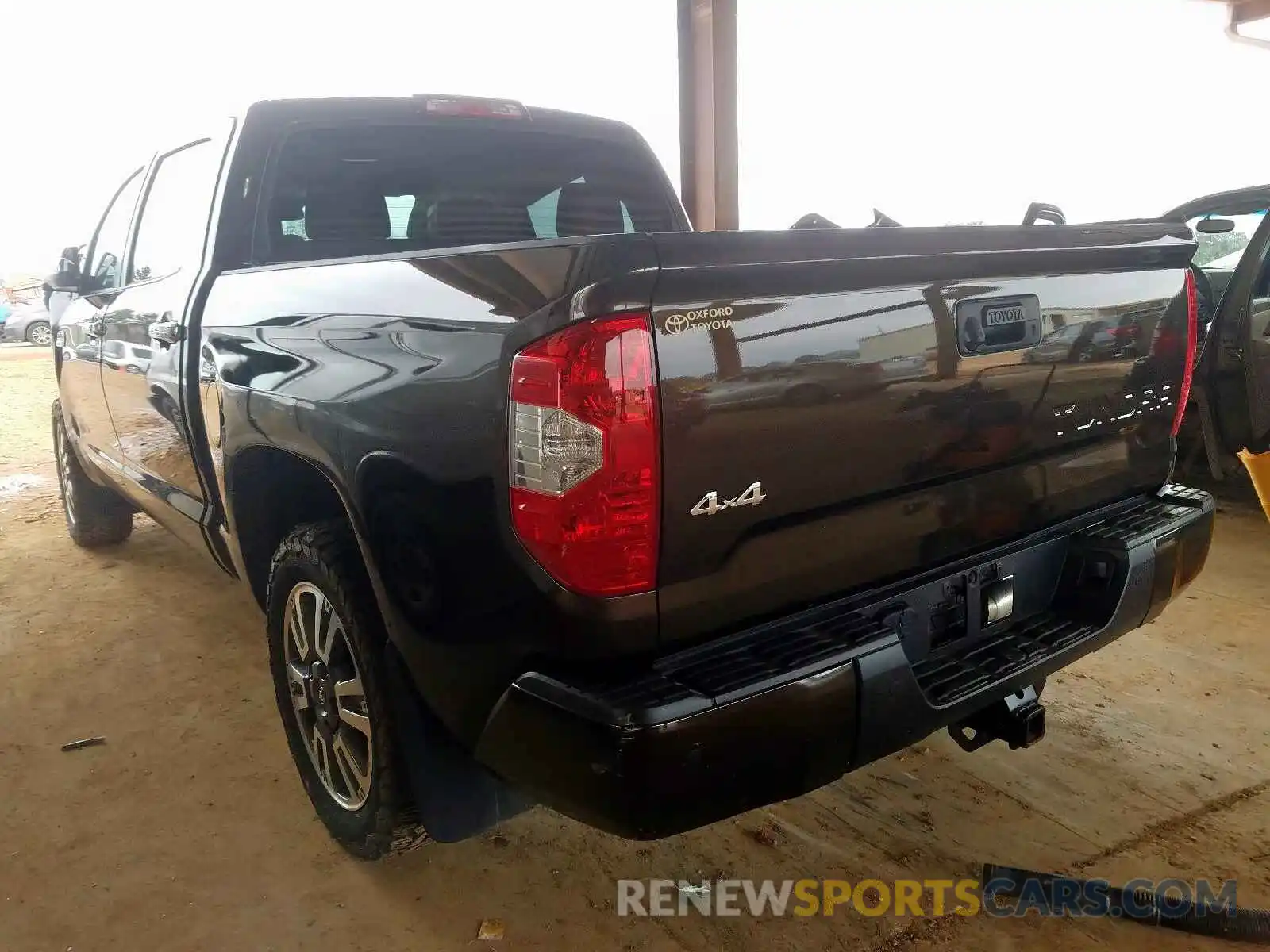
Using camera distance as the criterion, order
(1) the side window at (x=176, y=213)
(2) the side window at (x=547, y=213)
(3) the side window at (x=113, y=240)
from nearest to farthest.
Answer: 1. (1) the side window at (x=176, y=213)
2. (2) the side window at (x=547, y=213)
3. (3) the side window at (x=113, y=240)

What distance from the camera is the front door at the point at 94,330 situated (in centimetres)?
355

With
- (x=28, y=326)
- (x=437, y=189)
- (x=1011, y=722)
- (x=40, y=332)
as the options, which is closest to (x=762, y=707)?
(x=1011, y=722)

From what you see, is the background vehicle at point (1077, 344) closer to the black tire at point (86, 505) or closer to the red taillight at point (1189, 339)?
the red taillight at point (1189, 339)

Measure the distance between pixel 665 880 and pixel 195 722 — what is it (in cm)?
168

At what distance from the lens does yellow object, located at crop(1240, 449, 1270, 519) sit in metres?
4.40

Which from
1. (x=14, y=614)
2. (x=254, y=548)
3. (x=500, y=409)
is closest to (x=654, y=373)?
(x=500, y=409)

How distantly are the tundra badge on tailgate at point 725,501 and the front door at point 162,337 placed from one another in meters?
1.77

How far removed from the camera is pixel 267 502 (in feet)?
8.02

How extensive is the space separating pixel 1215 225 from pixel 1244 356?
61 centimetres

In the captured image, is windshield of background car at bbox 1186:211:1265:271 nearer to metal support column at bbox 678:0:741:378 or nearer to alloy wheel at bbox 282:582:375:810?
metal support column at bbox 678:0:741:378

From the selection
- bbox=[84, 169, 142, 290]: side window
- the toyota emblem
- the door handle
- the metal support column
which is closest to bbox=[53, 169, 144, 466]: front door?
bbox=[84, 169, 142, 290]: side window

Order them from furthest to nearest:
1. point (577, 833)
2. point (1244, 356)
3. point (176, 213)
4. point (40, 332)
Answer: point (40, 332)
point (1244, 356)
point (176, 213)
point (577, 833)

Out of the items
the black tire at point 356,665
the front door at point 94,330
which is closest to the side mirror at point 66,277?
the front door at point 94,330

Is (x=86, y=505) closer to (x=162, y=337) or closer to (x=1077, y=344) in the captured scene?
(x=162, y=337)
